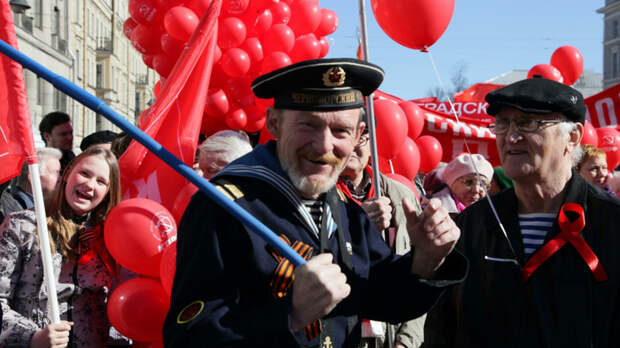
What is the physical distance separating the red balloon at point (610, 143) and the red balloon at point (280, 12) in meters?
3.84

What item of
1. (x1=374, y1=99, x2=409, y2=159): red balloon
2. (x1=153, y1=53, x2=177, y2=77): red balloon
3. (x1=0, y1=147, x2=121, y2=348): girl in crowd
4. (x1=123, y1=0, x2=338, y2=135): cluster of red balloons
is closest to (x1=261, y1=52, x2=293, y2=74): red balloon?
(x1=123, y1=0, x2=338, y2=135): cluster of red balloons

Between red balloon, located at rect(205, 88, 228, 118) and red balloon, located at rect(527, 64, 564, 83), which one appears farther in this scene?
red balloon, located at rect(527, 64, 564, 83)

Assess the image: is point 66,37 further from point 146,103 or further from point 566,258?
point 566,258

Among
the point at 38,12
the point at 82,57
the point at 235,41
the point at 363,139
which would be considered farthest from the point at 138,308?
the point at 82,57

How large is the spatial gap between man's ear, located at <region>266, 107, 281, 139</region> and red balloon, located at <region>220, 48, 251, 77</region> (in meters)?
4.46

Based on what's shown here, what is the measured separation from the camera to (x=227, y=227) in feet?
5.90

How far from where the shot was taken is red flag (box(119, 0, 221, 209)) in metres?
3.91

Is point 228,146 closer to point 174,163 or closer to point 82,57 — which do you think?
point 174,163

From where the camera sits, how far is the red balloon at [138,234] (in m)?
3.03

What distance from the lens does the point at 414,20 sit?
3.64m

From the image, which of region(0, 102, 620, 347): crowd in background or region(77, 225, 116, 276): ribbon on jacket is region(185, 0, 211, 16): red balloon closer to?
region(0, 102, 620, 347): crowd in background

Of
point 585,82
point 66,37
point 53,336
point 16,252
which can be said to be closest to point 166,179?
point 16,252

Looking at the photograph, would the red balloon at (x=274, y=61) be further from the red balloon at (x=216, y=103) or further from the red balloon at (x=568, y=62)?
the red balloon at (x=568, y=62)

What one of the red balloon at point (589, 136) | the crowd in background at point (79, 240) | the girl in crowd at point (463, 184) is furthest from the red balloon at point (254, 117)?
the red balloon at point (589, 136)
